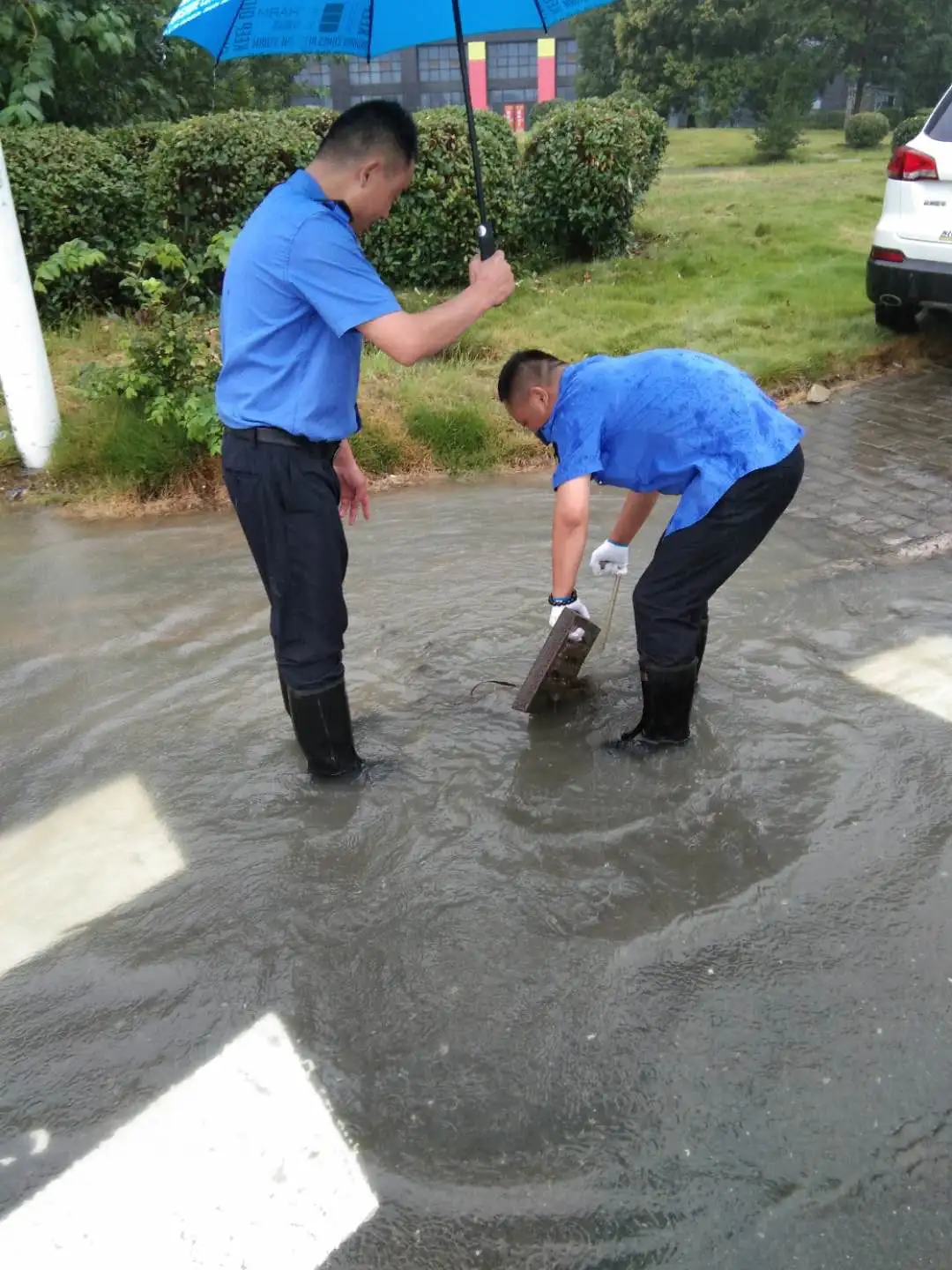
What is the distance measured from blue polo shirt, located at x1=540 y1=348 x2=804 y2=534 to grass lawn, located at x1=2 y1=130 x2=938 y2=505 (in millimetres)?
2995

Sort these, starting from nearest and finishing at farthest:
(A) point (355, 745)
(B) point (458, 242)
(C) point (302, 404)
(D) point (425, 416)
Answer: (C) point (302, 404) < (A) point (355, 745) < (D) point (425, 416) < (B) point (458, 242)

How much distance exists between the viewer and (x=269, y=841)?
283cm

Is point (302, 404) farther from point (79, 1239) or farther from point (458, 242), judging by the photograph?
point (458, 242)

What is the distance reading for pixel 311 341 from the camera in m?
2.50

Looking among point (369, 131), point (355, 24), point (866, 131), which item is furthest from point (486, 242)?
point (866, 131)

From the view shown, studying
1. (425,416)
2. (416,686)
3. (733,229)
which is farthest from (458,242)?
(416,686)

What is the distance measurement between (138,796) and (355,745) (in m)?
0.70

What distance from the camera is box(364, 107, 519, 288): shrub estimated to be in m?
7.91

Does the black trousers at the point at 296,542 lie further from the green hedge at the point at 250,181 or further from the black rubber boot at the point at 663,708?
the green hedge at the point at 250,181

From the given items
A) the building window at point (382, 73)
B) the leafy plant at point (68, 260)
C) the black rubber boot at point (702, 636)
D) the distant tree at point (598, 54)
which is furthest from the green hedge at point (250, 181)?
the building window at point (382, 73)

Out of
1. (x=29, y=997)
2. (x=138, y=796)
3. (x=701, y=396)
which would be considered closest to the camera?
(x=29, y=997)

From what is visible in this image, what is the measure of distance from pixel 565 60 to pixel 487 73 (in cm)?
505

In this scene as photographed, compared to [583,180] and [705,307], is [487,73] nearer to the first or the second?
[583,180]

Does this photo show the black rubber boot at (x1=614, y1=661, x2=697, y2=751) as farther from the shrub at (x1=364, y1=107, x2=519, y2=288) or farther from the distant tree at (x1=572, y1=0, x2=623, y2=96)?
the distant tree at (x1=572, y1=0, x2=623, y2=96)
